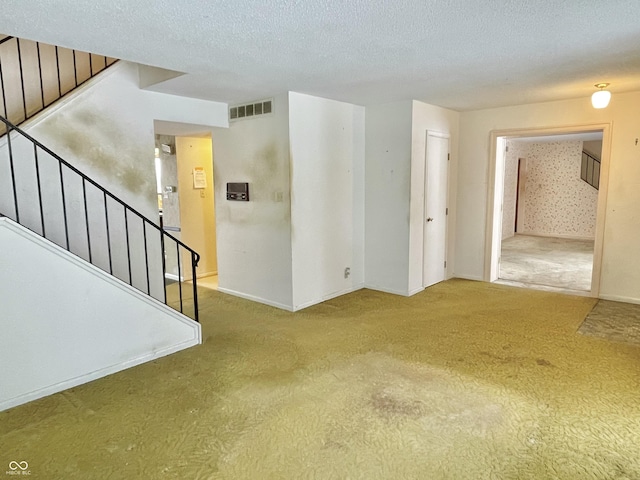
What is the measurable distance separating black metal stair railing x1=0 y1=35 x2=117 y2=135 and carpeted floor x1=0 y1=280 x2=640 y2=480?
2908mm

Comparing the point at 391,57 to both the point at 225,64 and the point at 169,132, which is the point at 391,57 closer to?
the point at 225,64

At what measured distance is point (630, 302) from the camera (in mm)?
5035

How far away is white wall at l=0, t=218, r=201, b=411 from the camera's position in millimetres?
2771

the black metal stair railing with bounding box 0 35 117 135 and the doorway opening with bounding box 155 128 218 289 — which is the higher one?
the black metal stair railing with bounding box 0 35 117 135

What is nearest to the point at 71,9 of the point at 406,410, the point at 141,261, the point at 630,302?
the point at 141,261

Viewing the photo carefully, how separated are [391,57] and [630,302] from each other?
4241 millimetres

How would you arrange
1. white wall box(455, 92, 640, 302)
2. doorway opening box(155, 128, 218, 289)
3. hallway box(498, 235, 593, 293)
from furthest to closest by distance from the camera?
doorway opening box(155, 128, 218, 289), hallway box(498, 235, 593, 293), white wall box(455, 92, 640, 302)

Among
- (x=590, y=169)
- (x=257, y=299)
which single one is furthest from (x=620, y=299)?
(x=590, y=169)

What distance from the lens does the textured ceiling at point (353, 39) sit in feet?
7.70

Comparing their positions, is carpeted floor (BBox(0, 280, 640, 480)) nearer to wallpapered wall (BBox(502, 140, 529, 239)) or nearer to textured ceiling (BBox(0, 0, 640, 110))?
textured ceiling (BBox(0, 0, 640, 110))

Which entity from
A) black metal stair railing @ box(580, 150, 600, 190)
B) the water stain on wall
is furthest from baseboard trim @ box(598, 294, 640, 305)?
black metal stair railing @ box(580, 150, 600, 190)

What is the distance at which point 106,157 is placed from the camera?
423 centimetres

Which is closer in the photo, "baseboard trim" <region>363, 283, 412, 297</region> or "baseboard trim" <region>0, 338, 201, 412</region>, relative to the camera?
"baseboard trim" <region>0, 338, 201, 412</region>

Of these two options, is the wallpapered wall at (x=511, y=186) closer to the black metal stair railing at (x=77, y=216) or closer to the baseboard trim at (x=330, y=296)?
the baseboard trim at (x=330, y=296)
